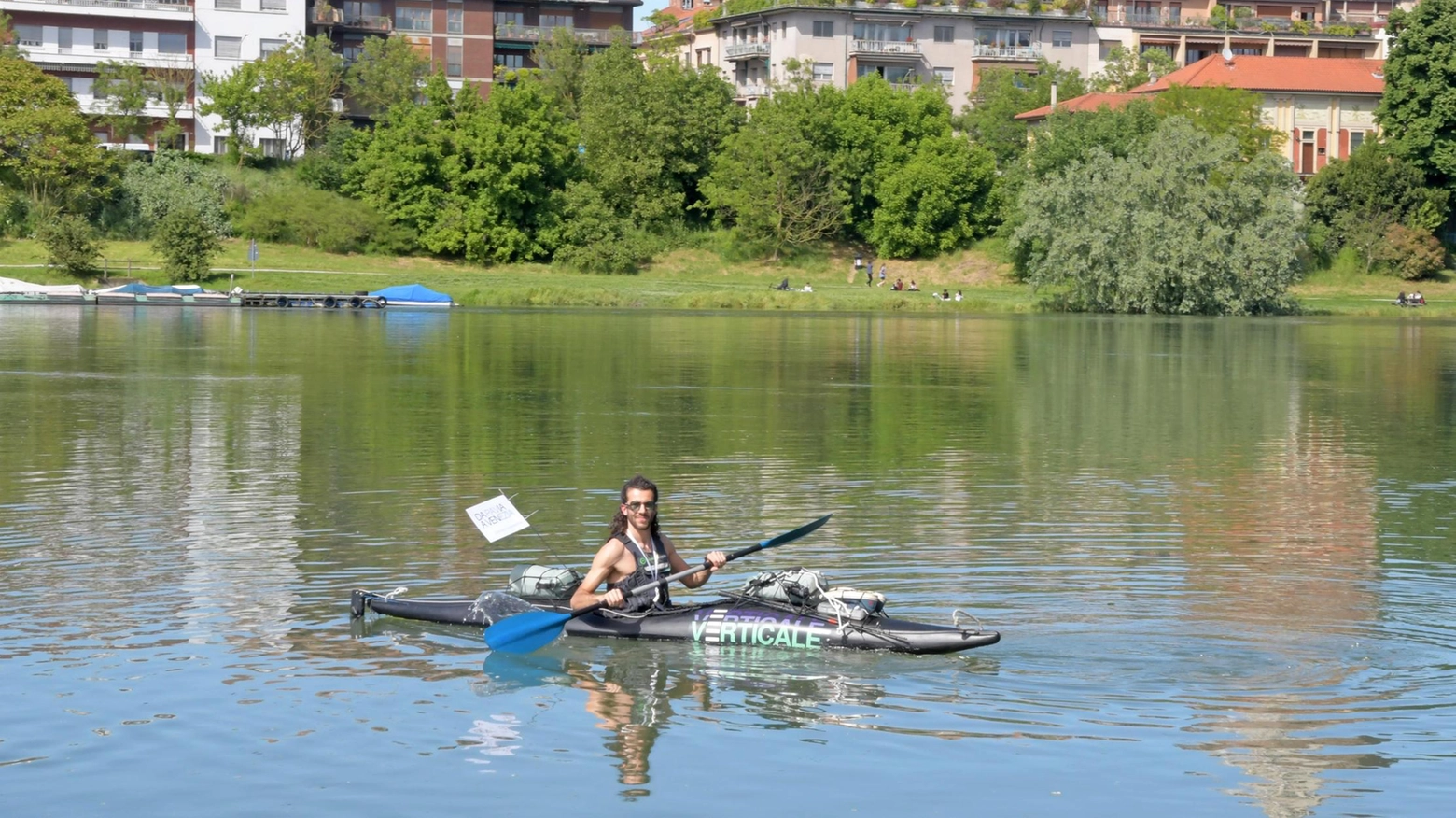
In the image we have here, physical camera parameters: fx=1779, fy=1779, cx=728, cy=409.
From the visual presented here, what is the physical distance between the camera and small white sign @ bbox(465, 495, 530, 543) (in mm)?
18281

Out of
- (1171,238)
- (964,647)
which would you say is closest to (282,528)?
(964,647)

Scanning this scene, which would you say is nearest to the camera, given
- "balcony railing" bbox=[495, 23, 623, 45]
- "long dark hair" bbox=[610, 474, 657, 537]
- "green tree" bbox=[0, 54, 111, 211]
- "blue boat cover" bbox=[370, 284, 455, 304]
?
"long dark hair" bbox=[610, 474, 657, 537]

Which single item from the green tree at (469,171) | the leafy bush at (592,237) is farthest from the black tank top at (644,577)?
the leafy bush at (592,237)

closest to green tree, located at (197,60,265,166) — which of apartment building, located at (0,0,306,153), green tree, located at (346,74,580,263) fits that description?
apartment building, located at (0,0,306,153)

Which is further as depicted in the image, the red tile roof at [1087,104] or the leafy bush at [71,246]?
the red tile roof at [1087,104]

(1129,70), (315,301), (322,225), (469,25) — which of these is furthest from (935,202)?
(469,25)

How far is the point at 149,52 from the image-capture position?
125750 mm

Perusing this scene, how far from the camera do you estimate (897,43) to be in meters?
147

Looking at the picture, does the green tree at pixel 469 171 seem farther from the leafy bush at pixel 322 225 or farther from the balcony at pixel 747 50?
the balcony at pixel 747 50

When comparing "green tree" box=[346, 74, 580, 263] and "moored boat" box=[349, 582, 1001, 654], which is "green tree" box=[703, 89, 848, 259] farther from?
"moored boat" box=[349, 582, 1001, 654]

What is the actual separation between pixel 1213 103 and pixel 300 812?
111 m

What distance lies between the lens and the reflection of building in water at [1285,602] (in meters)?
13.7

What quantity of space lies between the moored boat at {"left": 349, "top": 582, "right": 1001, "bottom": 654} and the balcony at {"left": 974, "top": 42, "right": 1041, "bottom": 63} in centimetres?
13724

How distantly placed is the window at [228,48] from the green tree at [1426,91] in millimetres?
79451
